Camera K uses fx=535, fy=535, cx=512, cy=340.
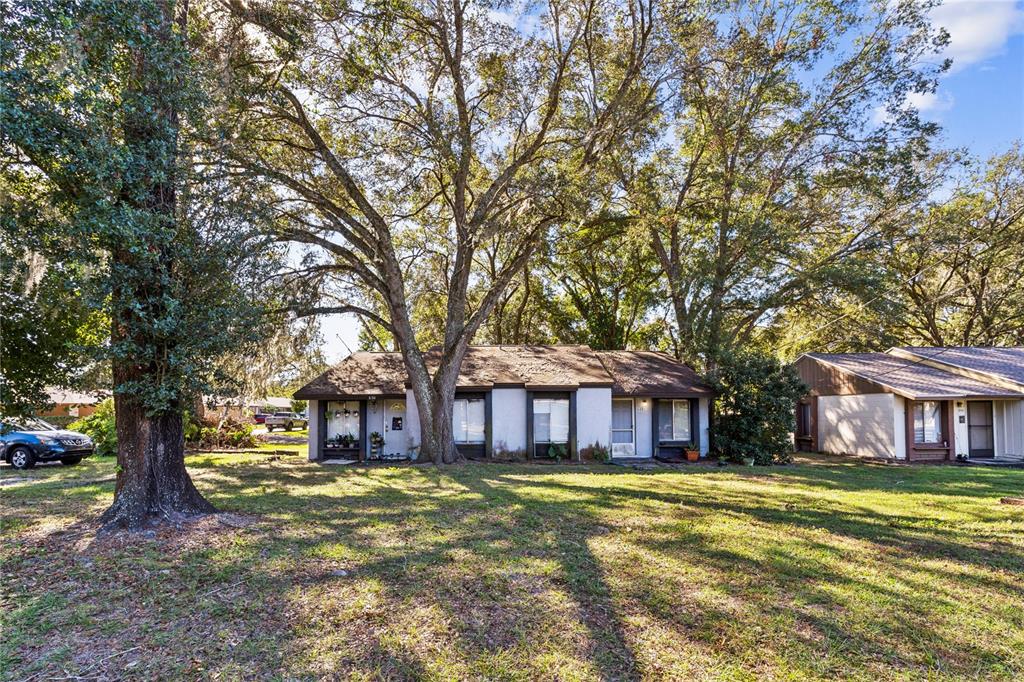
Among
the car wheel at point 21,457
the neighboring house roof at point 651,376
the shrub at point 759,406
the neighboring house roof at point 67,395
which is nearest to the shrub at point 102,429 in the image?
the neighboring house roof at point 67,395

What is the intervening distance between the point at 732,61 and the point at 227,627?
1756 centimetres

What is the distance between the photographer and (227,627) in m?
4.32

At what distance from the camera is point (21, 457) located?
1421 cm

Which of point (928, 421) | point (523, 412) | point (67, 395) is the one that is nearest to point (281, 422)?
Result: point (67, 395)

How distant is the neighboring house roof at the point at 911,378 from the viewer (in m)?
17.3

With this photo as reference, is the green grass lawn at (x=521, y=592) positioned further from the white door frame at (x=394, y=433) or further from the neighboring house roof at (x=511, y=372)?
the white door frame at (x=394, y=433)

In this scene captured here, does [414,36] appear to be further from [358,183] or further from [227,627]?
[227,627]

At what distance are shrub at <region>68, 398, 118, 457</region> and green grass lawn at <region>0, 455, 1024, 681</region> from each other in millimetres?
8782

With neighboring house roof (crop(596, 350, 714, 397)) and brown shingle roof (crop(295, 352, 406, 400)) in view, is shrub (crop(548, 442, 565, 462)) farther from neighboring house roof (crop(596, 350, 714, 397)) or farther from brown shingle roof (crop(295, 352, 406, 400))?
brown shingle roof (crop(295, 352, 406, 400))

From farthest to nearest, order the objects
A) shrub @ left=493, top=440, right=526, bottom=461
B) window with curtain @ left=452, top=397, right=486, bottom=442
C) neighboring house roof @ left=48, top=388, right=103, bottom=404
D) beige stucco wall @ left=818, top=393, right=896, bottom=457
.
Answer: beige stucco wall @ left=818, top=393, right=896, bottom=457
window with curtain @ left=452, top=397, right=486, bottom=442
shrub @ left=493, top=440, right=526, bottom=461
neighboring house roof @ left=48, top=388, right=103, bottom=404

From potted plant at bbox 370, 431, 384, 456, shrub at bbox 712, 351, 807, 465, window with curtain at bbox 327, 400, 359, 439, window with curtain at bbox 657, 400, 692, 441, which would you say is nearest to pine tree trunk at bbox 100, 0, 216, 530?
potted plant at bbox 370, 431, 384, 456

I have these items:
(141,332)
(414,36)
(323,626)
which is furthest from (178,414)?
(414,36)

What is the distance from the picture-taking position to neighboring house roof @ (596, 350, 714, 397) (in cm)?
1742

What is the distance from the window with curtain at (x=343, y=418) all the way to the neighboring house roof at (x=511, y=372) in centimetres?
80
